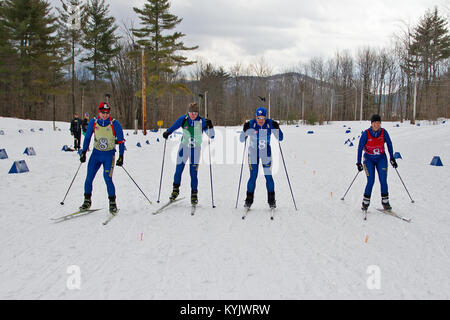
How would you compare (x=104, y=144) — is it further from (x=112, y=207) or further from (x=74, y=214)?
(x=74, y=214)

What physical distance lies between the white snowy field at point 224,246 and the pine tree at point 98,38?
33116 mm

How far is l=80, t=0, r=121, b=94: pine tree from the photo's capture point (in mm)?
36562

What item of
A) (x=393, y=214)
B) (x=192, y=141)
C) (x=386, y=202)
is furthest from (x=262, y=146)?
(x=393, y=214)

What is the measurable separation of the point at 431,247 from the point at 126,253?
14.3ft

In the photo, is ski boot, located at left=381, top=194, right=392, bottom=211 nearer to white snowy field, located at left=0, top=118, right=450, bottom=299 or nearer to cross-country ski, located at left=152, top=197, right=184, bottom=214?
white snowy field, located at left=0, top=118, right=450, bottom=299

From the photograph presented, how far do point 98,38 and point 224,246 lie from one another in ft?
130

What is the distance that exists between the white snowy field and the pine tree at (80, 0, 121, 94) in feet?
109

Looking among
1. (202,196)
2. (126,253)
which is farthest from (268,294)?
(202,196)

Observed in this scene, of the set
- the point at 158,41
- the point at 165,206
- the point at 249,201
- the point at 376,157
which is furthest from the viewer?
the point at 158,41

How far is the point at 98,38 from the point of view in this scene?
3681 cm

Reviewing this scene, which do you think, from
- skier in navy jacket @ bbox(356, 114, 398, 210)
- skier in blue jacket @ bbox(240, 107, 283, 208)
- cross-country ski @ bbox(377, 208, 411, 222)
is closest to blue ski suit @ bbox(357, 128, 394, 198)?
skier in navy jacket @ bbox(356, 114, 398, 210)

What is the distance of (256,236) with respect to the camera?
4777 mm

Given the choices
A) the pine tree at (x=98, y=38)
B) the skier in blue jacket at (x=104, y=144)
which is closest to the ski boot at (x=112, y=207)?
the skier in blue jacket at (x=104, y=144)

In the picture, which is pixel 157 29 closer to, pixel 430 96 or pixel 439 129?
pixel 439 129
